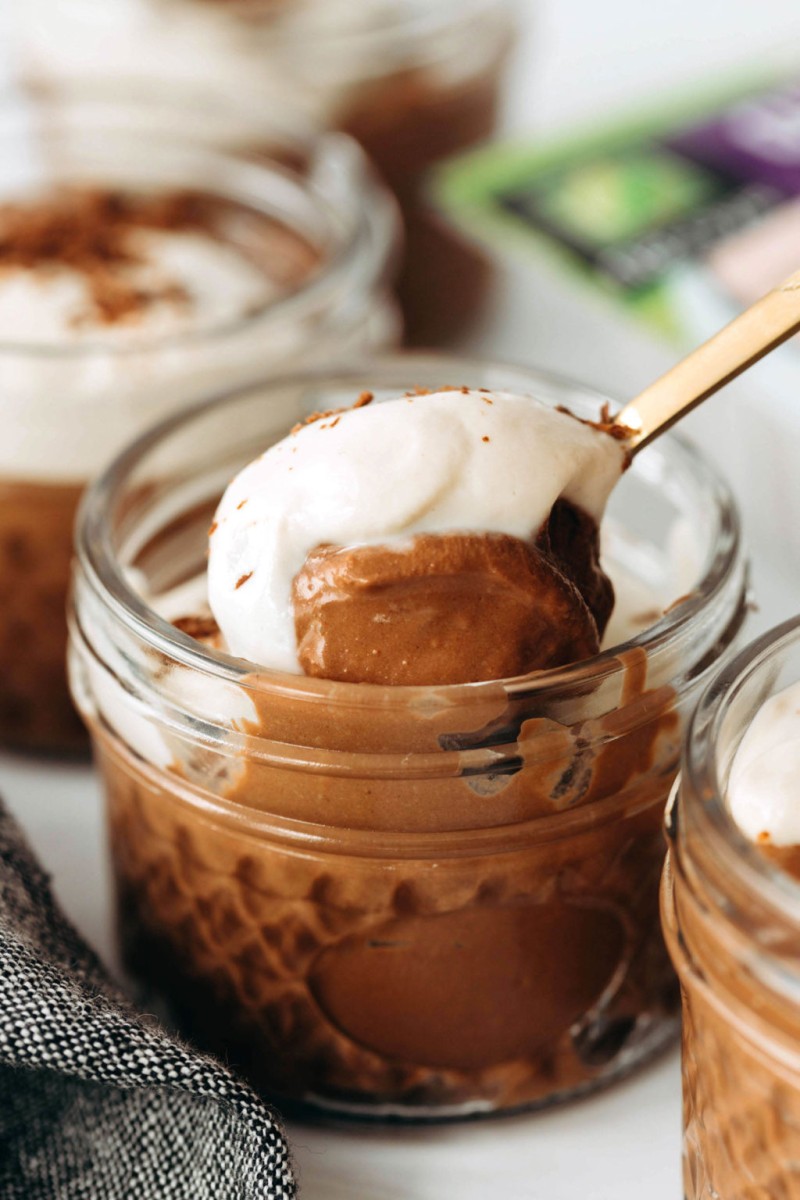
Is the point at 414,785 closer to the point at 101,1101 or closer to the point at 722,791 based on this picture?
the point at 722,791

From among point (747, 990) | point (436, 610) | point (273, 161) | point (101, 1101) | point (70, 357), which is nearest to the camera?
point (747, 990)

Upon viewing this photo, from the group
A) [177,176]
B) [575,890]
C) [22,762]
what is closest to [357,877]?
[575,890]

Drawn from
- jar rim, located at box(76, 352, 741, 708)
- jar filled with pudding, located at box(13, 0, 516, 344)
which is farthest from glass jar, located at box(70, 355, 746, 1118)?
jar filled with pudding, located at box(13, 0, 516, 344)

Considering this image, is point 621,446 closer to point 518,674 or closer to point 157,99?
point 518,674

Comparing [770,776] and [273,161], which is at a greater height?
[770,776]

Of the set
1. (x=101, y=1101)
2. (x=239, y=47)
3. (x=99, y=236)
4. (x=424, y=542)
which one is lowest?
(x=101, y=1101)

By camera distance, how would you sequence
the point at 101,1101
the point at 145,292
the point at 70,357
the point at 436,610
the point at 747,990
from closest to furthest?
the point at 747,990
the point at 436,610
the point at 101,1101
the point at 70,357
the point at 145,292

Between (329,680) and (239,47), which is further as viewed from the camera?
(239,47)

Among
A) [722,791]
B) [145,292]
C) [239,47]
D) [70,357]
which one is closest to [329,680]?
[722,791]
